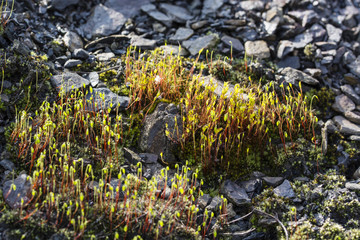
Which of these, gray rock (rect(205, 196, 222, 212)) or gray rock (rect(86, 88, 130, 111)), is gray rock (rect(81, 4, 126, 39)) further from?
gray rock (rect(205, 196, 222, 212))

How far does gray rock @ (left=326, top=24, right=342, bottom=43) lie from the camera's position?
7866 millimetres

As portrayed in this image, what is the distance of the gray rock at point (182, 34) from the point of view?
7.76m

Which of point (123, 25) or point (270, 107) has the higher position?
point (123, 25)

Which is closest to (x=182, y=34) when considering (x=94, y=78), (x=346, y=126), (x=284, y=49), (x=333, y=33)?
(x=284, y=49)

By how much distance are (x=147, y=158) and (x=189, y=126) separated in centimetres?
80

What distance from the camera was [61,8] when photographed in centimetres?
802

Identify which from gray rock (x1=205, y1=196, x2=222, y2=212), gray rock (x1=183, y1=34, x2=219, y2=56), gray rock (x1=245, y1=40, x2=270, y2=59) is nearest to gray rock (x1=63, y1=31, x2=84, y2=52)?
gray rock (x1=183, y1=34, x2=219, y2=56)

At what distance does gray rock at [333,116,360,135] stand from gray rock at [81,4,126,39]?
4.84 m

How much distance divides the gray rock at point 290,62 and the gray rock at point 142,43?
2.62 m

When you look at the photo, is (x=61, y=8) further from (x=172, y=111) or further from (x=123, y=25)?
(x=172, y=111)

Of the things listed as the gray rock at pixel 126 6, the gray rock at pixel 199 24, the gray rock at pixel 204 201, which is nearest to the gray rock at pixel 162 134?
the gray rock at pixel 204 201

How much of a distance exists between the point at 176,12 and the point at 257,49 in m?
2.21

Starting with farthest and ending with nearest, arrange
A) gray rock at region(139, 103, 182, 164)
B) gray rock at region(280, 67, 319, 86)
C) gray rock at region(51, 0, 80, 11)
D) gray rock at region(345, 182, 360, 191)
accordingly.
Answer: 1. gray rock at region(51, 0, 80, 11)
2. gray rock at region(280, 67, 319, 86)
3. gray rock at region(139, 103, 182, 164)
4. gray rock at region(345, 182, 360, 191)

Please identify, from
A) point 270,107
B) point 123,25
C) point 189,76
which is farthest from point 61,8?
point 270,107
